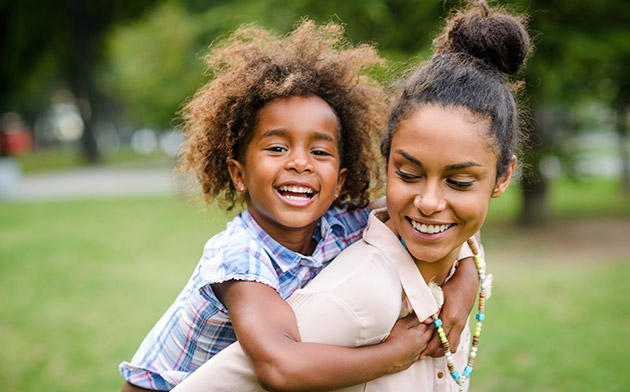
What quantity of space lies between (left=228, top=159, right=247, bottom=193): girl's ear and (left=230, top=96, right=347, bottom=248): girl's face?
0.10 meters

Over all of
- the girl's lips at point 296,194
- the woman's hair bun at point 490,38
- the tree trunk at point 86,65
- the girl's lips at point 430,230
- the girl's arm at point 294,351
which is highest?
the tree trunk at point 86,65

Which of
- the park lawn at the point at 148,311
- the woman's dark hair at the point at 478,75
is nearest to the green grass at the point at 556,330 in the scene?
the park lawn at the point at 148,311

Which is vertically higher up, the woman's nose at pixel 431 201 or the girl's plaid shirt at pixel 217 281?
the woman's nose at pixel 431 201

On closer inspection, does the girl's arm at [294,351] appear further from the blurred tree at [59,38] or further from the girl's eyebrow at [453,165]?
the blurred tree at [59,38]

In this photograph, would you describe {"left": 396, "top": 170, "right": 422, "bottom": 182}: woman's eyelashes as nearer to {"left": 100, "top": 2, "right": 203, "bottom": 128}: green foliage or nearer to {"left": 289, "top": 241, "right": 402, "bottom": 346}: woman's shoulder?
{"left": 289, "top": 241, "right": 402, "bottom": 346}: woman's shoulder

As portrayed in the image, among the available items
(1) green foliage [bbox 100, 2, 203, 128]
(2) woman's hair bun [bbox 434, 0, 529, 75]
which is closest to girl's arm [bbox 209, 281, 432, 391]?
(2) woman's hair bun [bbox 434, 0, 529, 75]

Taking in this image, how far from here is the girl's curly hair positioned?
2262 millimetres

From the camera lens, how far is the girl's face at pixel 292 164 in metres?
2.11

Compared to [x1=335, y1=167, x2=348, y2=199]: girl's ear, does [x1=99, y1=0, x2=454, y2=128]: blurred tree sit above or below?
above

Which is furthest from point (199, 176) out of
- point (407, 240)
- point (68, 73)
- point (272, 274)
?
point (68, 73)

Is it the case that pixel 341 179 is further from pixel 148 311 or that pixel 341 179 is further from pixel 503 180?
pixel 148 311

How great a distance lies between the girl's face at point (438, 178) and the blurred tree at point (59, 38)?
24864mm

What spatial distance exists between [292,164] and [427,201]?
0.55 meters

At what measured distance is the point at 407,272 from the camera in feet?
5.93
